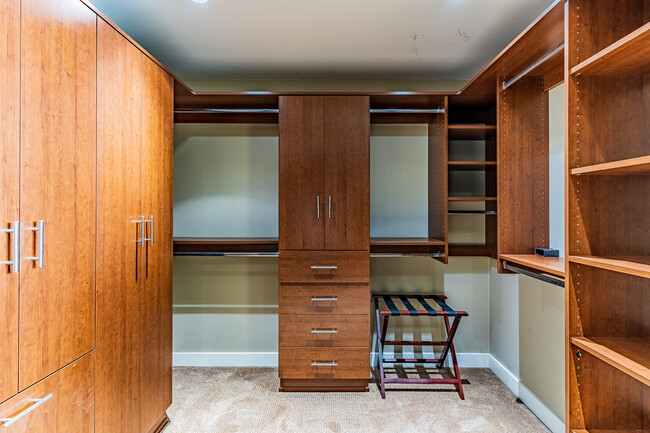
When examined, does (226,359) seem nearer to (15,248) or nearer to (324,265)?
(324,265)

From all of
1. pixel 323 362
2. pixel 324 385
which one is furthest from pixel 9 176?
pixel 324 385

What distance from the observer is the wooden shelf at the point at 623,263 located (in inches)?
46.3

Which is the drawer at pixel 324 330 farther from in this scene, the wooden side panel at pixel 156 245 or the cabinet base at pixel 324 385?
the wooden side panel at pixel 156 245

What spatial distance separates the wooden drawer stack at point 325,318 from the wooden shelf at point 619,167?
1.59 m

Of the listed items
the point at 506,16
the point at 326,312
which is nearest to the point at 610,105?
the point at 506,16

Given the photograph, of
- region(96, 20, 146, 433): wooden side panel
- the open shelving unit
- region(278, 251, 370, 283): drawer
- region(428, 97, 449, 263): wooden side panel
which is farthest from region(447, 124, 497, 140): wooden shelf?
region(96, 20, 146, 433): wooden side panel

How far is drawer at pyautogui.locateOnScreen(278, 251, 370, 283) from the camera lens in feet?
9.14

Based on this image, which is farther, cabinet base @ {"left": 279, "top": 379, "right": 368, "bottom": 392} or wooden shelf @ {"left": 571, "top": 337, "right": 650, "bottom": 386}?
cabinet base @ {"left": 279, "top": 379, "right": 368, "bottom": 392}

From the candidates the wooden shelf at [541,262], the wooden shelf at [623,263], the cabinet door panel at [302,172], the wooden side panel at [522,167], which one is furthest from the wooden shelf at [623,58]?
the cabinet door panel at [302,172]

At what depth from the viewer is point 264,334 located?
3.31 meters

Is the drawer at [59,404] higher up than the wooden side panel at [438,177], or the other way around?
the wooden side panel at [438,177]

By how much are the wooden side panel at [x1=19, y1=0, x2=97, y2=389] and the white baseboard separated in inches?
73.5

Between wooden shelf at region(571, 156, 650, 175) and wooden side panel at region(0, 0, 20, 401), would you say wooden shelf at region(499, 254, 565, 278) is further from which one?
wooden side panel at region(0, 0, 20, 401)

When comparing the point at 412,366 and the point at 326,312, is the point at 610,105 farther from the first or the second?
the point at 412,366
